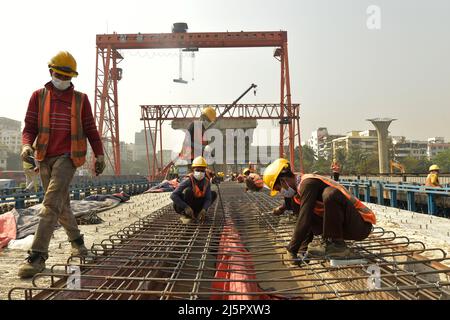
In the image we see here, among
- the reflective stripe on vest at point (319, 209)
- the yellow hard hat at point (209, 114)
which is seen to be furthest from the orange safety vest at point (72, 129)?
the yellow hard hat at point (209, 114)

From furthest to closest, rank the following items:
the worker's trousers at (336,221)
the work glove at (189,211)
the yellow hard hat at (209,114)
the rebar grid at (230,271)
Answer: the yellow hard hat at (209,114) → the work glove at (189,211) → the worker's trousers at (336,221) → the rebar grid at (230,271)

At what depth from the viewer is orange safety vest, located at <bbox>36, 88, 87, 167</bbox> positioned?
2.76 meters

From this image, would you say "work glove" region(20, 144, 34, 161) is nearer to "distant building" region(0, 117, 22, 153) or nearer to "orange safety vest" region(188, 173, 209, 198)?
"orange safety vest" region(188, 173, 209, 198)

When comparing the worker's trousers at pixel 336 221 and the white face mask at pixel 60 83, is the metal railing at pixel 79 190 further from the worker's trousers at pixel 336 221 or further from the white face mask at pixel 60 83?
the worker's trousers at pixel 336 221

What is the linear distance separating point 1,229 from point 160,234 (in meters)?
2.05

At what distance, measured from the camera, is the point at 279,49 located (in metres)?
24.6

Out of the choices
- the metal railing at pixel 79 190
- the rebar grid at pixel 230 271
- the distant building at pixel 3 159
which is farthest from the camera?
the distant building at pixel 3 159

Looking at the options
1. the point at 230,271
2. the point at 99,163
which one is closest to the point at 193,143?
the point at 99,163

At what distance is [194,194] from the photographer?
4.66 m

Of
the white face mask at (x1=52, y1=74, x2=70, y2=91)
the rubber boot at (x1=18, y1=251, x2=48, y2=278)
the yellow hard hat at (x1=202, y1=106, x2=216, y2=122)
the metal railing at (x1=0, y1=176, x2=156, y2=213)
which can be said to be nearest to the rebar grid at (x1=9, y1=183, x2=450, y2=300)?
the rubber boot at (x1=18, y1=251, x2=48, y2=278)

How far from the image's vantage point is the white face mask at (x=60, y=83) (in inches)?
111

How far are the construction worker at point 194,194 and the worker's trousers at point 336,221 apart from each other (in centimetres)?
219

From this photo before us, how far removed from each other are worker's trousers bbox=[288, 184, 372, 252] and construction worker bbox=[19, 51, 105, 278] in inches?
76.3
